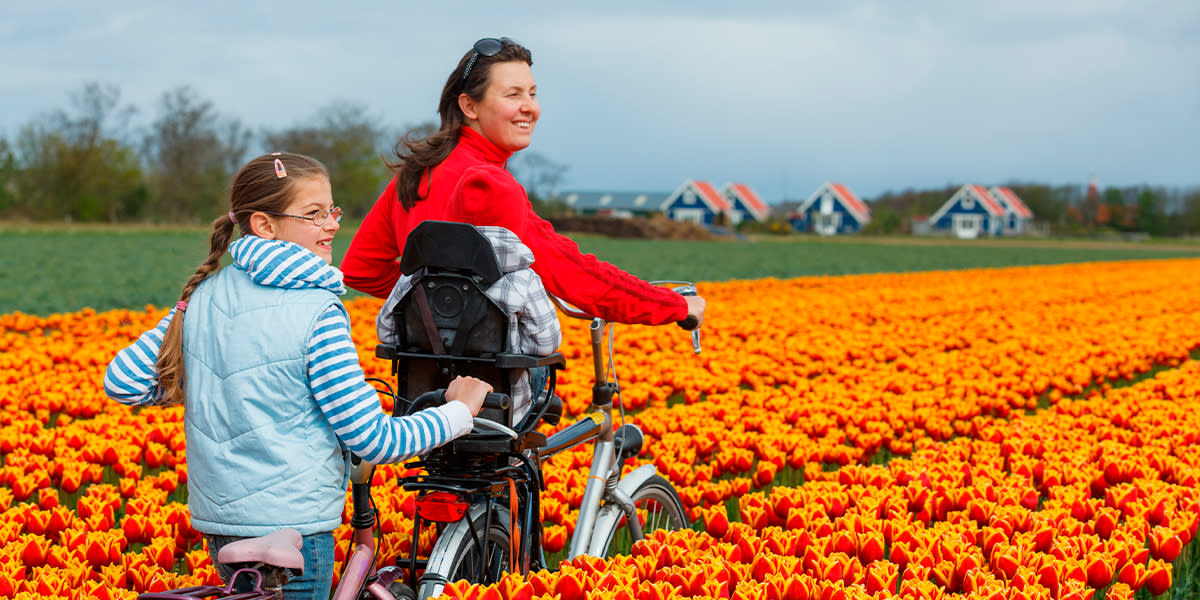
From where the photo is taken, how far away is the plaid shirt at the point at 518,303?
2.56 metres

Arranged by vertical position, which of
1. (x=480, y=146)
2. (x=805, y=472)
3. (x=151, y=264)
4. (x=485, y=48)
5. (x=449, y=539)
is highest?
(x=485, y=48)

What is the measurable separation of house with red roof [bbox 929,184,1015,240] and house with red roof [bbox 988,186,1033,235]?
7.66ft

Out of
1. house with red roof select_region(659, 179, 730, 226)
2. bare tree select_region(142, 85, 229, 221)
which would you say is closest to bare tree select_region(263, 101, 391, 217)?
bare tree select_region(142, 85, 229, 221)

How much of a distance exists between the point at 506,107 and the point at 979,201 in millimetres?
102149

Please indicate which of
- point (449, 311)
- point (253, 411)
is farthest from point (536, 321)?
point (253, 411)

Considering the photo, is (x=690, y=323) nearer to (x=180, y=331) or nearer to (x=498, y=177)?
(x=498, y=177)

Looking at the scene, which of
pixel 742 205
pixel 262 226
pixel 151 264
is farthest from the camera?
pixel 742 205

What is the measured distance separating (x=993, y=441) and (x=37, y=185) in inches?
2461

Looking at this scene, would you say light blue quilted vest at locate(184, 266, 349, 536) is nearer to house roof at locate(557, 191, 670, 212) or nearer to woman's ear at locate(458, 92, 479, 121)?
woman's ear at locate(458, 92, 479, 121)

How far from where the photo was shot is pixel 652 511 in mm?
3807

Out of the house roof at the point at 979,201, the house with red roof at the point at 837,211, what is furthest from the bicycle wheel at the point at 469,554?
the house roof at the point at 979,201

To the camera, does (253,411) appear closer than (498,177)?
Yes

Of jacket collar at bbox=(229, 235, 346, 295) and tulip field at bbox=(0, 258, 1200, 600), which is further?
tulip field at bbox=(0, 258, 1200, 600)

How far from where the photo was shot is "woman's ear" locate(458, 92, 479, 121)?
282cm
